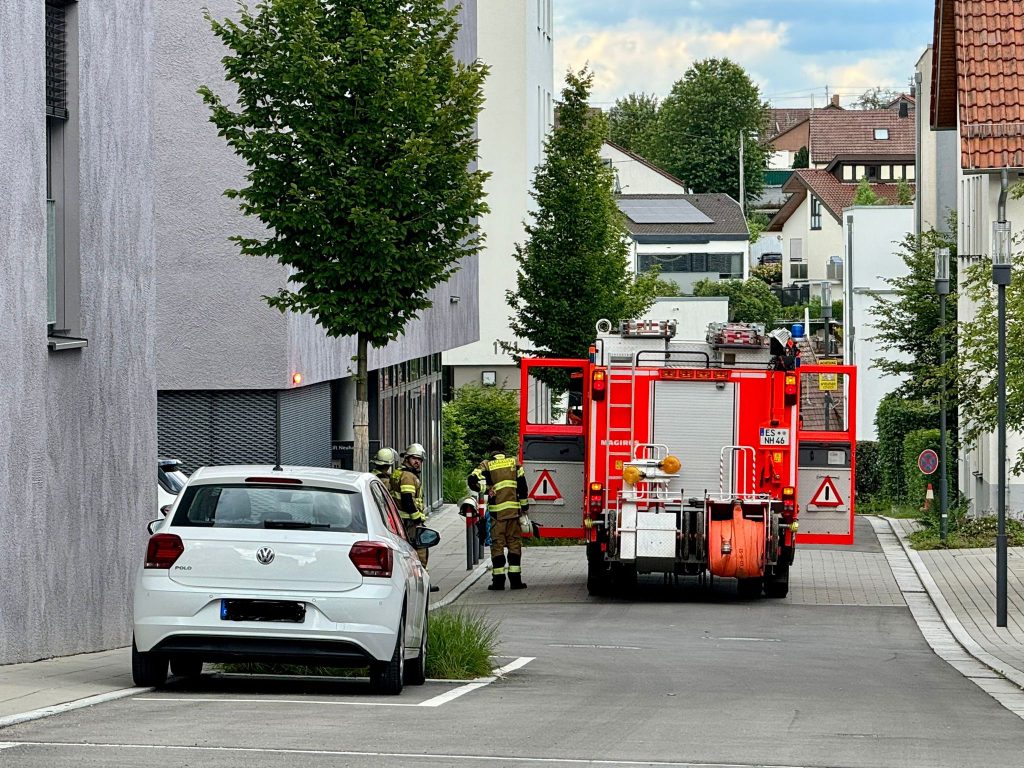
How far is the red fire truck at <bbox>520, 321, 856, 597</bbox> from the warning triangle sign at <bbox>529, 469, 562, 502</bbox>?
669 millimetres

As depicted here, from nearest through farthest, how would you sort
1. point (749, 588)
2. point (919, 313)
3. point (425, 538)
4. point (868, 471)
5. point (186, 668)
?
1. point (186, 668)
2. point (425, 538)
3. point (749, 588)
4. point (919, 313)
5. point (868, 471)

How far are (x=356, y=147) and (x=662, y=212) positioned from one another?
80954 millimetres

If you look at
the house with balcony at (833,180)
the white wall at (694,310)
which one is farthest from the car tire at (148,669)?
the house with balcony at (833,180)

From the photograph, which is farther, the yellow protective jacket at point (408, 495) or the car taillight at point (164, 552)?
the yellow protective jacket at point (408, 495)

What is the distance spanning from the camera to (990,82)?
29859 millimetres

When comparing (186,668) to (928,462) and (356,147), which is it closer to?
(356,147)

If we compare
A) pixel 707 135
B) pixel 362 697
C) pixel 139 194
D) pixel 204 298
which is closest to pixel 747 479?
pixel 204 298

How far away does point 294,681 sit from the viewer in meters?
12.3

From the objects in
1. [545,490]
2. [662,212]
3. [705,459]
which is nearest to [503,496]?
[545,490]

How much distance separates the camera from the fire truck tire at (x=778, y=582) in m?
21.4

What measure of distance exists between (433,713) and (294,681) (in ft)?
7.64

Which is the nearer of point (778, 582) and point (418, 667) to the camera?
point (418, 667)

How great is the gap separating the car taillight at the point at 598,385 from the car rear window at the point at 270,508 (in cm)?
1007

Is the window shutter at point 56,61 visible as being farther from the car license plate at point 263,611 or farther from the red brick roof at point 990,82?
the red brick roof at point 990,82
